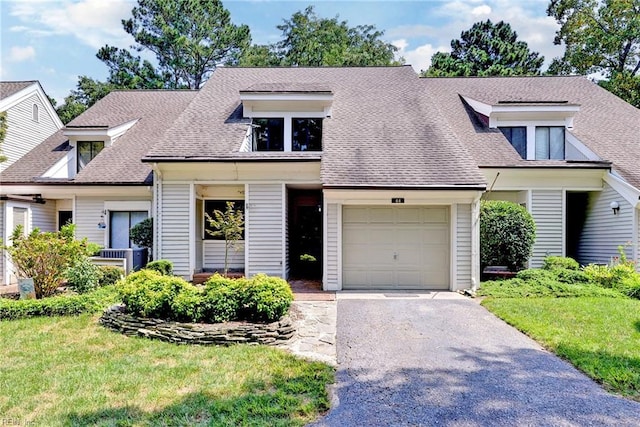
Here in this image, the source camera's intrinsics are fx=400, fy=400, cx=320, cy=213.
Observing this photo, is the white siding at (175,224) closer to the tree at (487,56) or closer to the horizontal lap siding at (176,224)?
the horizontal lap siding at (176,224)

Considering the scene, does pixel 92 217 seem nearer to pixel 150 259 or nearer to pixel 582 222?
pixel 150 259

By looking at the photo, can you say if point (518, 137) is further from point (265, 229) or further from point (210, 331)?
point (210, 331)

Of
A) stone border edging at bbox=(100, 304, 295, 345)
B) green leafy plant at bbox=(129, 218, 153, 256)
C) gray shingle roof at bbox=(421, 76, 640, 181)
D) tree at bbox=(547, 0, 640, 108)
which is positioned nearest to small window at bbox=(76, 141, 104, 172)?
green leafy plant at bbox=(129, 218, 153, 256)

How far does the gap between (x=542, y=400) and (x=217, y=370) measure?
387 centimetres

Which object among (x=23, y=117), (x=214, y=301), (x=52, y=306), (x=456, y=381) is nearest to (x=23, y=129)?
(x=23, y=117)

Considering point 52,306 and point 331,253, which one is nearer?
point 52,306

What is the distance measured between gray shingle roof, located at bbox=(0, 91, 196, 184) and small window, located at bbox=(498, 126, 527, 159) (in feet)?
40.6

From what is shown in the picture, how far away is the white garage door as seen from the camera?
36.1ft

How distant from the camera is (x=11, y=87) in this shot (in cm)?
1619

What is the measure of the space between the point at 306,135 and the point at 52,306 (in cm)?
842

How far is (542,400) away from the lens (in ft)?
14.3

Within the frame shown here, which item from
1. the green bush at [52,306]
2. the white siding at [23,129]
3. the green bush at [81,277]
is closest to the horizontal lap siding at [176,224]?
the green bush at [81,277]

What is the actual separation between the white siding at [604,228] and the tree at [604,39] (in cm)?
1450

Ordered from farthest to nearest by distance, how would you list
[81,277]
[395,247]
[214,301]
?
[395,247] < [81,277] < [214,301]
